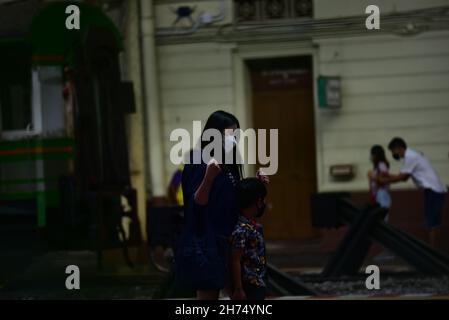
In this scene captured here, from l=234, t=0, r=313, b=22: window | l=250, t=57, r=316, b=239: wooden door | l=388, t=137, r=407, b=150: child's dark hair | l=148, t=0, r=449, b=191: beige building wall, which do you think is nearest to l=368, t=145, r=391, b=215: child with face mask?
l=148, t=0, r=449, b=191: beige building wall

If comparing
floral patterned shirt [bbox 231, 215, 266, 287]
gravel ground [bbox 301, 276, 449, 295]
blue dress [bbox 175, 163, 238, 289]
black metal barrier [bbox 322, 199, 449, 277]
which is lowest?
gravel ground [bbox 301, 276, 449, 295]

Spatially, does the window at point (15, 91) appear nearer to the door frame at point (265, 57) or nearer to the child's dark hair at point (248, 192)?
the door frame at point (265, 57)

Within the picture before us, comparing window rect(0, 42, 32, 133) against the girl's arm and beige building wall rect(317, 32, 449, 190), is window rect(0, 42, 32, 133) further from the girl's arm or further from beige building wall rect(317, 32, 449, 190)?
the girl's arm

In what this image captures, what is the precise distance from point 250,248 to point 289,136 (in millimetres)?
5671

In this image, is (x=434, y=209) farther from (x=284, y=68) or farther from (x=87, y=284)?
(x=87, y=284)

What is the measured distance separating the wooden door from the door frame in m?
0.07

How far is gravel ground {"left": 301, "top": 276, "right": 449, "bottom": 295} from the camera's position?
1047 cm

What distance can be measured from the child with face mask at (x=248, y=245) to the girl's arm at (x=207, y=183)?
0.16 meters

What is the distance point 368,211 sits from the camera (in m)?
11.0

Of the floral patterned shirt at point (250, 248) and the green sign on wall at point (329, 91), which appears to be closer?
the floral patterned shirt at point (250, 248)

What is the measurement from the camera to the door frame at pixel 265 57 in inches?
495

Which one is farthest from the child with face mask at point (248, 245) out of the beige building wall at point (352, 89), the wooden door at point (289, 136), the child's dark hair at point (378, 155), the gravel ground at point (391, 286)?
the child's dark hair at point (378, 155)

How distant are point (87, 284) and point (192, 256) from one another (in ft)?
Result: 13.6

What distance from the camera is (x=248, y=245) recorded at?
6.78 m
